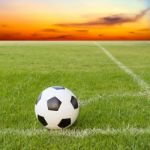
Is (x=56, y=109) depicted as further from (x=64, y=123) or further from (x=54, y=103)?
(x=64, y=123)

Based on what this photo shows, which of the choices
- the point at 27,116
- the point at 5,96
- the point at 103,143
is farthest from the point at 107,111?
the point at 5,96

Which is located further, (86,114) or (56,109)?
(86,114)

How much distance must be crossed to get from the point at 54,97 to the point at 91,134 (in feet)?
2.22

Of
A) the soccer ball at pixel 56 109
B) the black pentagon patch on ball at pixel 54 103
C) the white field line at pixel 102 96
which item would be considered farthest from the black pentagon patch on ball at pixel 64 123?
the white field line at pixel 102 96

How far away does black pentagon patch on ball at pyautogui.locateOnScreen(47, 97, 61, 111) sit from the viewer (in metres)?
5.09

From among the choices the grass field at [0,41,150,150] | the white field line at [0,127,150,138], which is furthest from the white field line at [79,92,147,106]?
the white field line at [0,127,150,138]

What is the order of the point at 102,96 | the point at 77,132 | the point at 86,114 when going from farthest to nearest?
the point at 102,96
the point at 86,114
the point at 77,132

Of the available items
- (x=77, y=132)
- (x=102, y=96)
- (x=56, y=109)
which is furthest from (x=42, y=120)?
(x=102, y=96)

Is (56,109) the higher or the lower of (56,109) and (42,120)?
the higher

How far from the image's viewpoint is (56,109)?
201 inches

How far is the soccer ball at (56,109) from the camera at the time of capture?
5055mm

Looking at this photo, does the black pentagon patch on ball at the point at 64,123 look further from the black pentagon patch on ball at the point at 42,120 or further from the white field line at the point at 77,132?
the black pentagon patch on ball at the point at 42,120

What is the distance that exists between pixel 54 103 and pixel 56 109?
8 cm

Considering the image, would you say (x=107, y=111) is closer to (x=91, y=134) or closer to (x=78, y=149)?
(x=91, y=134)
